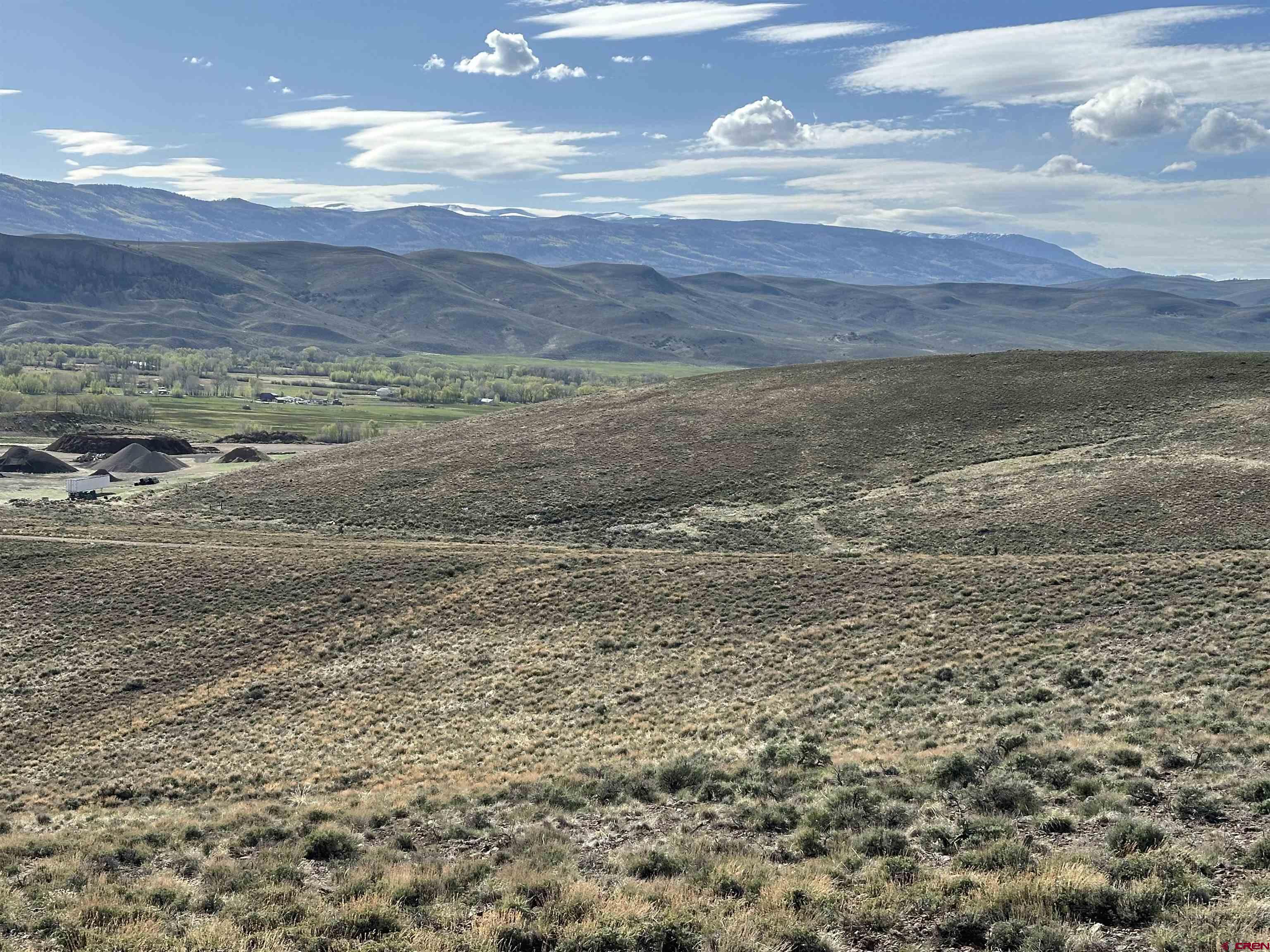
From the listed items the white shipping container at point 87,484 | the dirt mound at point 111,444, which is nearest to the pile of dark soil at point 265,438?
the dirt mound at point 111,444

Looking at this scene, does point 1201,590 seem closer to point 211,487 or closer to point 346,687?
point 346,687

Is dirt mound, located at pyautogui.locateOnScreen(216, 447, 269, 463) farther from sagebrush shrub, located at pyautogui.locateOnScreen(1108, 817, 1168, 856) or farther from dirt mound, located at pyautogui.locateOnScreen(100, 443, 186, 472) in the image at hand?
sagebrush shrub, located at pyautogui.locateOnScreen(1108, 817, 1168, 856)

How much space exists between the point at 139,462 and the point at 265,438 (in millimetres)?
35988

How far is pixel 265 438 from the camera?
435 ft

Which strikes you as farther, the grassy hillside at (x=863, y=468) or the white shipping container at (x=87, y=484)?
the white shipping container at (x=87, y=484)

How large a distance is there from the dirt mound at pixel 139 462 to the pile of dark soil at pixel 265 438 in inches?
1147

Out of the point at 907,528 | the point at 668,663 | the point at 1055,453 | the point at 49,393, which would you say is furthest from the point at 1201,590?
the point at 49,393

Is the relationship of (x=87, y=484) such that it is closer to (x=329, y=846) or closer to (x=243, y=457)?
(x=243, y=457)

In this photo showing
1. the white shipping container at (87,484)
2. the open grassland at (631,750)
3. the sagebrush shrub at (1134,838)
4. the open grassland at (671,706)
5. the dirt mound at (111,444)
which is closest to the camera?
the open grassland at (631,750)

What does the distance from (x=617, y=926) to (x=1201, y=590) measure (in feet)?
84.3

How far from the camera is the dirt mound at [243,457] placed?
107 m

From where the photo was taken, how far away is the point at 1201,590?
97.2 ft

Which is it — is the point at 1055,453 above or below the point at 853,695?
above

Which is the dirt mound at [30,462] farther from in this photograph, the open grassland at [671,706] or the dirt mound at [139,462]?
the open grassland at [671,706]
